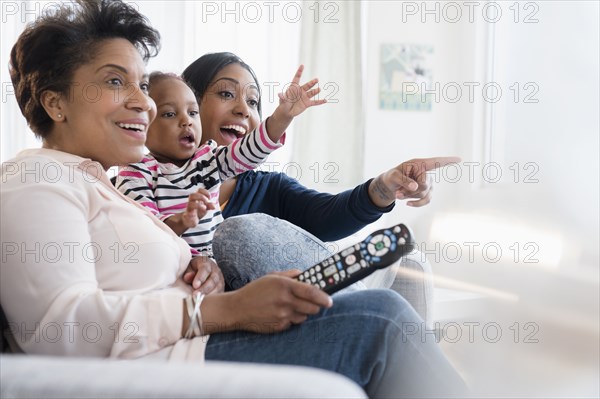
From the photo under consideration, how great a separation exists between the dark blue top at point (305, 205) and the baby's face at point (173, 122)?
21 centimetres

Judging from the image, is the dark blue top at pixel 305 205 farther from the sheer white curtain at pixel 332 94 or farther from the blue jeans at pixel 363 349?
the sheer white curtain at pixel 332 94

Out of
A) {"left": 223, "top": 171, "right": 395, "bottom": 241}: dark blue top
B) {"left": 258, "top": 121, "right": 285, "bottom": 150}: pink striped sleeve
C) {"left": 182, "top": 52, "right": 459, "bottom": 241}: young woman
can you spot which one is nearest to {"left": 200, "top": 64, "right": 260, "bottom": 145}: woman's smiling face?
{"left": 182, "top": 52, "right": 459, "bottom": 241}: young woman

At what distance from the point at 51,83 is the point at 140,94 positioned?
0.50 ft

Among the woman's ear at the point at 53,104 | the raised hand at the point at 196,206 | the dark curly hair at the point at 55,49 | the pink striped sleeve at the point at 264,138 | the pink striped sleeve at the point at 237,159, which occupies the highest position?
the dark curly hair at the point at 55,49

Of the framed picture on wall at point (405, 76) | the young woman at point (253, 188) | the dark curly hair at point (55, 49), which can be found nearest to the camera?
the dark curly hair at point (55, 49)

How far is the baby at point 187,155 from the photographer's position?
1.54 meters

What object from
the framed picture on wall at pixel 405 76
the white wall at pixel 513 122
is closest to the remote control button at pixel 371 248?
the white wall at pixel 513 122

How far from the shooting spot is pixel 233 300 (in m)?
0.97

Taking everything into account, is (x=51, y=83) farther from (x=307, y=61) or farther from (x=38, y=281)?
(x=307, y=61)

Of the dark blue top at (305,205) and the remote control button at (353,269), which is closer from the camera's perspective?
the remote control button at (353,269)

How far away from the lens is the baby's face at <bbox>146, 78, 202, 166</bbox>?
5.25ft

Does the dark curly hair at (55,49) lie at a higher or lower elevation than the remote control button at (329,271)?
higher

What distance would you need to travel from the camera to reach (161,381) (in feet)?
2.06

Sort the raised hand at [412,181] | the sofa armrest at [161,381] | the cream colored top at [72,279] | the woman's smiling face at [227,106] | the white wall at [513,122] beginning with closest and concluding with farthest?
the sofa armrest at [161,381] → the cream colored top at [72,279] → the raised hand at [412,181] → the woman's smiling face at [227,106] → the white wall at [513,122]
